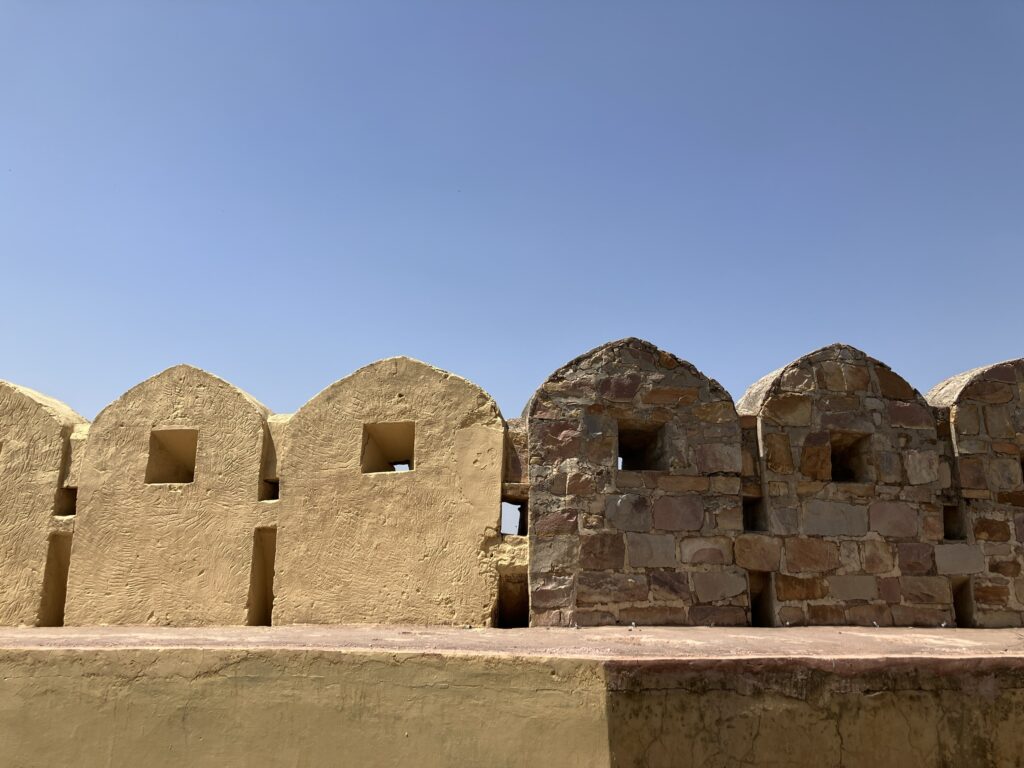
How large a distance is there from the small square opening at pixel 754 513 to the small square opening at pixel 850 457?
0.72 m

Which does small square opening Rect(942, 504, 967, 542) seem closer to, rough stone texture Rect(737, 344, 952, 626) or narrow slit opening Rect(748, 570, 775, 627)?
rough stone texture Rect(737, 344, 952, 626)

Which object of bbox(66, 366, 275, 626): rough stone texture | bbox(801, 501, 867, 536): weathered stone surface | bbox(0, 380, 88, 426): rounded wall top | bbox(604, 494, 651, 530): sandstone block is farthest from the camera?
bbox(0, 380, 88, 426): rounded wall top

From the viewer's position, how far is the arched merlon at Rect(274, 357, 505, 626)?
5859 mm

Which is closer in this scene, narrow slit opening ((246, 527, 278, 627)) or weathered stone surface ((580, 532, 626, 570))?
weathered stone surface ((580, 532, 626, 570))

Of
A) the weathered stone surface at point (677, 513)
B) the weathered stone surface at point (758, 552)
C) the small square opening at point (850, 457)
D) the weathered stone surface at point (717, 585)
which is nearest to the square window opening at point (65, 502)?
the weathered stone surface at point (677, 513)

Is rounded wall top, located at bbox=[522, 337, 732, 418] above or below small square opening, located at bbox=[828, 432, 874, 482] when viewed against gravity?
above

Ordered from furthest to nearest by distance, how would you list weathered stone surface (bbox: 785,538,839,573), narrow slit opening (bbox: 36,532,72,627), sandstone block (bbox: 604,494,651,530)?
narrow slit opening (bbox: 36,532,72,627)
weathered stone surface (bbox: 785,538,839,573)
sandstone block (bbox: 604,494,651,530)

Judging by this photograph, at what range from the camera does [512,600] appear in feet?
19.3

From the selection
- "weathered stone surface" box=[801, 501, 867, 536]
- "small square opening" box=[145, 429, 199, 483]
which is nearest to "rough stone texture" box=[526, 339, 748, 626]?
"weathered stone surface" box=[801, 501, 867, 536]

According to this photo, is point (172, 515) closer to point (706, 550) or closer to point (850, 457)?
point (706, 550)

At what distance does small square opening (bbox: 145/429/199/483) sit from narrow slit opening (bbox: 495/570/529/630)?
259 centimetres

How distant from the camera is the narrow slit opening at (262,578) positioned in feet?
19.9

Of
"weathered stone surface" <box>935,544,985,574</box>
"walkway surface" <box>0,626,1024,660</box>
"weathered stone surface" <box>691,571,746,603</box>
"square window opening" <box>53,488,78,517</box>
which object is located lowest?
"walkway surface" <box>0,626,1024,660</box>

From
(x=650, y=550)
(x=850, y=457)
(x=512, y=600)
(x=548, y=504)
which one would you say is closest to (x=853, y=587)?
(x=850, y=457)
